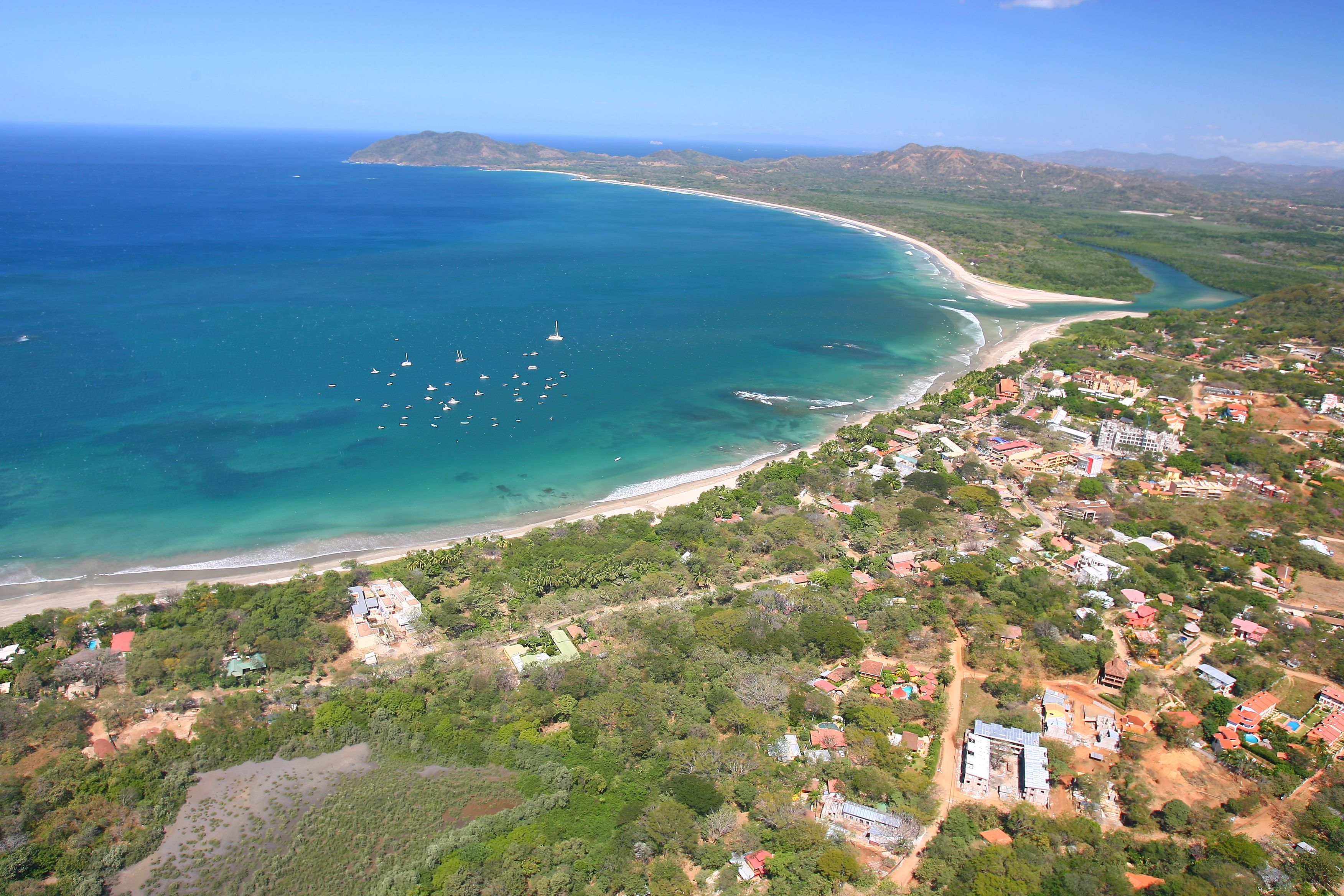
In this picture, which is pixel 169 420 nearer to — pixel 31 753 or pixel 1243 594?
pixel 31 753

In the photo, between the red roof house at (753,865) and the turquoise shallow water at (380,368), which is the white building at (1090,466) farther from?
the red roof house at (753,865)

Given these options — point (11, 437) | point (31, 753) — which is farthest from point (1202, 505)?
point (11, 437)

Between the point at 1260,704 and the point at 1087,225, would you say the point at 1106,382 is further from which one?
the point at 1087,225

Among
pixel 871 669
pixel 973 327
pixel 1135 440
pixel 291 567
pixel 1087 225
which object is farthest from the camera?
pixel 1087 225

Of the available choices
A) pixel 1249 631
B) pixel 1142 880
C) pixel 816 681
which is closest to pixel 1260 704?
pixel 1249 631

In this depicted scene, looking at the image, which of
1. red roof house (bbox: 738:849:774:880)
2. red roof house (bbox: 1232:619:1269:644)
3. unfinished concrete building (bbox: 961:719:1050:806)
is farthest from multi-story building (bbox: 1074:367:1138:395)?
red roof house (bbox: 738:849:774:880)

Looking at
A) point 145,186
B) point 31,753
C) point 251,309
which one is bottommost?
point 31,753
